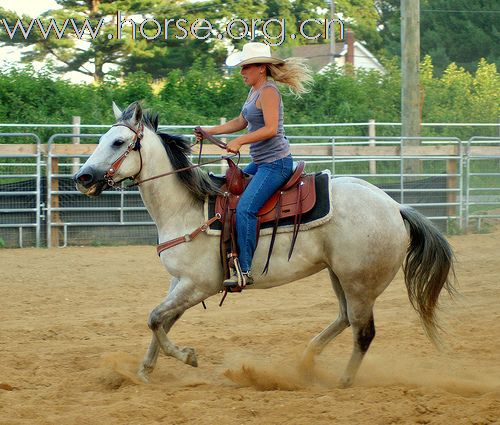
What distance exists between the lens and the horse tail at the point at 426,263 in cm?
645

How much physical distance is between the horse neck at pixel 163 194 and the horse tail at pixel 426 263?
1.59 metres

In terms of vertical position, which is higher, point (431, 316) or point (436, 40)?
point (436, 40)

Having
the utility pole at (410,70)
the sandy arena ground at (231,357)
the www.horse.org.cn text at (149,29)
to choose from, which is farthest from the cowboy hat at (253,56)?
the www.horse.org.cn text at (149,29)

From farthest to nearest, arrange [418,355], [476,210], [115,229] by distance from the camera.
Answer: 1. [476,210]
2. [115,229]
3. [418,355]

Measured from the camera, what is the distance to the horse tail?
6453 mm

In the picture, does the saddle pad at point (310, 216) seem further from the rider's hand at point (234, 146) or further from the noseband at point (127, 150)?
the noseband at point (127, 150)

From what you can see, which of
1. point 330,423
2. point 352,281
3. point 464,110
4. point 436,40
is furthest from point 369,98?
point 330,423

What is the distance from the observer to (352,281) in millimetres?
6262

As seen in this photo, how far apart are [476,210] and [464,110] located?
1236cm

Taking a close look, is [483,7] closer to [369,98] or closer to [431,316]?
[369,98]

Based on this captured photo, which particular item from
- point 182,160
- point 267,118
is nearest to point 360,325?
point 267,118

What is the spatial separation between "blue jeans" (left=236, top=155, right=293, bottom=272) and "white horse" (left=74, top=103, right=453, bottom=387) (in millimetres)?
171

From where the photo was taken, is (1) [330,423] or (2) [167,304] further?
(2) [167,304]

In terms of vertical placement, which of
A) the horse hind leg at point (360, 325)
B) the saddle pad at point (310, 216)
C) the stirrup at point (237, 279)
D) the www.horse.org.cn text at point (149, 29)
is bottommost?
the horse hind leg at point (360, 325)
